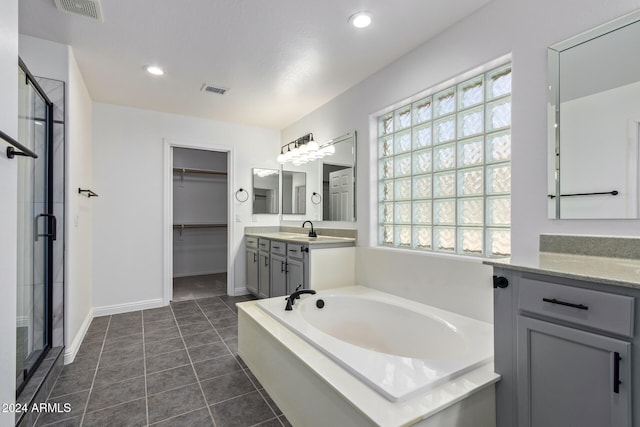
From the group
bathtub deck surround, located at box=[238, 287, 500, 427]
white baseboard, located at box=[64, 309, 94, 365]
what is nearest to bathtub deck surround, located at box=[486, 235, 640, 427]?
bathtub deck surround, located at box=[238, 287, 500, 427]

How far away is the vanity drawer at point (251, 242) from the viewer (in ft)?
13.1

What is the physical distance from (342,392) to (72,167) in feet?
8.59

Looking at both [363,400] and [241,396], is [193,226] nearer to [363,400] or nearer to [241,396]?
[241,396]

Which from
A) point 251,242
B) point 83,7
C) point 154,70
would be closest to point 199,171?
point 251,242

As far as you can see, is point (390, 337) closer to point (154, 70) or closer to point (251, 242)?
point (251, 242)

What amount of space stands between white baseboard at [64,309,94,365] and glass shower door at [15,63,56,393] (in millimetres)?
160

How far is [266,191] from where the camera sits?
4.50 meters

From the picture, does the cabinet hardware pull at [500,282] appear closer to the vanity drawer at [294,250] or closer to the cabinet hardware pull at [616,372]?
the cabinet hardware pull at [616,372]

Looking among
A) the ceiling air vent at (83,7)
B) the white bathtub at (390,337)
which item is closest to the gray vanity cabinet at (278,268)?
the white bathtub at (390,337)

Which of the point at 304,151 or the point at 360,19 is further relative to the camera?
the point at 304,151

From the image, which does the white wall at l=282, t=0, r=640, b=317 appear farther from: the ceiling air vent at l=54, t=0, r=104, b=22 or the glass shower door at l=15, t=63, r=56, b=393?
the glass shower door at l=15, t=63, r=56, b=393

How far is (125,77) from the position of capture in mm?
2875

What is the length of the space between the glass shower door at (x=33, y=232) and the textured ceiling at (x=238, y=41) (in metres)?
0.59

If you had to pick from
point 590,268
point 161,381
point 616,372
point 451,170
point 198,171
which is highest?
point 198,171
